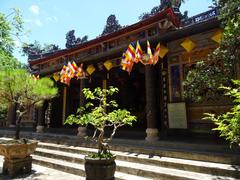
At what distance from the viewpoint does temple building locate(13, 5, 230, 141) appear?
327 inches

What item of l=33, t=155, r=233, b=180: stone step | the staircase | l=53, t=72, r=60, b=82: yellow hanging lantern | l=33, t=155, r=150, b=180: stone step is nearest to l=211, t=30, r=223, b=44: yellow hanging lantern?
the staircase

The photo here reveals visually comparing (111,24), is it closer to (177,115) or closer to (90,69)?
(90,69)

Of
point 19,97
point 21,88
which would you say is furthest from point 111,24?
point 21,88

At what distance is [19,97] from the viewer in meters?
7.03

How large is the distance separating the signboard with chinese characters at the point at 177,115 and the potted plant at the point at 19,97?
476 centimetres

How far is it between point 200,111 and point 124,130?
13.3ft

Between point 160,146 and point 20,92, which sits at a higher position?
point 20,92

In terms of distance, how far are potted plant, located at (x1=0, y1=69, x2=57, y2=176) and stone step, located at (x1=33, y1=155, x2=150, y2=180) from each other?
0.85 meters

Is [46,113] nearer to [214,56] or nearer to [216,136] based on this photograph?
[216,136]

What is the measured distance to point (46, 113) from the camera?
640 inches

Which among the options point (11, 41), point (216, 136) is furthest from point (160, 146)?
point (11, 41)

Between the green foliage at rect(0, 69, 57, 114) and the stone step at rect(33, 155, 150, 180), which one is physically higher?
the green foliage at rect(0, 69, 57, 114)

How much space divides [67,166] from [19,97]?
2680mm

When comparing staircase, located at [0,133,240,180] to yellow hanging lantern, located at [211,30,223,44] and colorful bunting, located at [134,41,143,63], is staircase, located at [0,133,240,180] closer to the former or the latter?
colorful bunting, located at [134,41,143,63]
